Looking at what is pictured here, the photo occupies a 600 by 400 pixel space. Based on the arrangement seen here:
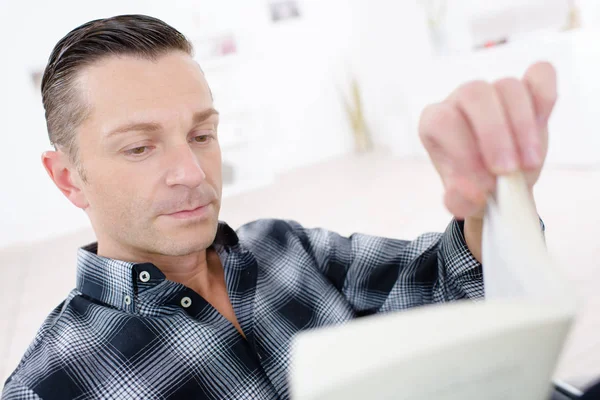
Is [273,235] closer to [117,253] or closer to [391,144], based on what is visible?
[117,253]

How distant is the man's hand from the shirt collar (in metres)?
0.61

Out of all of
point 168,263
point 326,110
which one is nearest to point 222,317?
point 168,263

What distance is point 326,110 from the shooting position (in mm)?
6242

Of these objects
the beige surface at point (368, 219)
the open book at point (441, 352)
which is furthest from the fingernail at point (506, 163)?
the beige surface at point (368, 219)

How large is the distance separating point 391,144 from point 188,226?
4971 millimetres

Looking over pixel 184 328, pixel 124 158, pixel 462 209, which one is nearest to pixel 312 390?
pixel 462 209

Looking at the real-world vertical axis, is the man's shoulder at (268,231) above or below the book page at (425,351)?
below

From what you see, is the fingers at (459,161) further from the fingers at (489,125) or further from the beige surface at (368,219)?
the beige surface at (368,219)

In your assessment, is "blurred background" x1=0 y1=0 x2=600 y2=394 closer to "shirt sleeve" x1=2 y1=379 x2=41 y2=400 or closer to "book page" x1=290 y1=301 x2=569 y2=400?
"shirt sleeve" x1=2 y1=379 x2=41 y2=400

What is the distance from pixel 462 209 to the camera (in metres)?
0.56

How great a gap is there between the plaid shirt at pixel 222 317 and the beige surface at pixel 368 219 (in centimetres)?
77

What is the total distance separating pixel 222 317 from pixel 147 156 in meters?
0.33

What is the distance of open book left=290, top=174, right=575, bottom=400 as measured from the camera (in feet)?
0.98

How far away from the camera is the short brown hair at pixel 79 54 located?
3.32 feet
